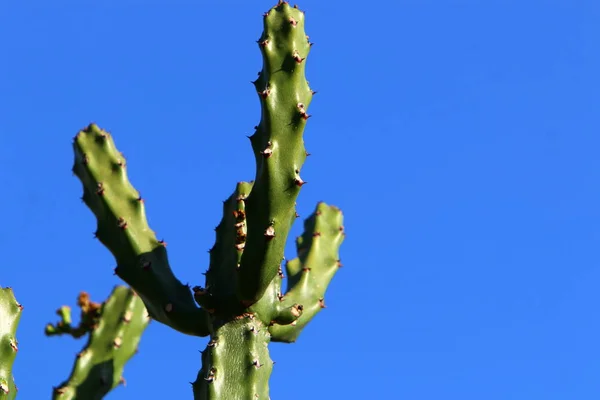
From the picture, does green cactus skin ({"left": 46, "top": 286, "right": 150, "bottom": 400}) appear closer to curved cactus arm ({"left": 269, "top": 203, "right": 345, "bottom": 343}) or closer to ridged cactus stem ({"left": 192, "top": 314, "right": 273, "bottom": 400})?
curved cactus arm ({"left": 269, "top": 203, "right": 345, "bottom": 343})

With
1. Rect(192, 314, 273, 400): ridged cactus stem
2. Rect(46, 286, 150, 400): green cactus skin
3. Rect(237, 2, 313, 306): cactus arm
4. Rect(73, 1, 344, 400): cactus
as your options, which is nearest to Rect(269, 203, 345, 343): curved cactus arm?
Rect(73, 1, 344, 400): cactus

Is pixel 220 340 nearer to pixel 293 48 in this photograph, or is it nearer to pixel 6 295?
pixel 6 295

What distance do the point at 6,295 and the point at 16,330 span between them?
0.42 ft

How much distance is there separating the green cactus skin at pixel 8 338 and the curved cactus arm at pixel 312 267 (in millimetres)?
896

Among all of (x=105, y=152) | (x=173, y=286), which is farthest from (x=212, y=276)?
(x=105, y=152)

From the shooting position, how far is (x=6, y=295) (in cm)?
341

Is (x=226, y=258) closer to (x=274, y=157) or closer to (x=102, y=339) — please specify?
(x=274, y=157)

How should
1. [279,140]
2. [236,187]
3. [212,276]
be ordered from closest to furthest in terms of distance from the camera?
1. [279,140]
2. [212,276]
3. [236,187]

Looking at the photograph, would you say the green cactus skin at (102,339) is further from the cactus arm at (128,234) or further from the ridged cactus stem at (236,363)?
the ridged cactus stem at (236,363)

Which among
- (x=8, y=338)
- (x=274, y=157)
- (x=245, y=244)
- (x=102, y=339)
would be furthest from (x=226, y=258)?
(x=102, y=339)

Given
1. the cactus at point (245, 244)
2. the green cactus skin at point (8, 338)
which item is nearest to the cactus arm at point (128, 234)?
the cactus at point (245, 244)

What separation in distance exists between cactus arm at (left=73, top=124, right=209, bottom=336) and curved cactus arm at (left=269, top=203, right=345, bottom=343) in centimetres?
35

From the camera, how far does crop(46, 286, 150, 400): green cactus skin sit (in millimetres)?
4078

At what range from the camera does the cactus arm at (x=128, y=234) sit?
3.50 m
